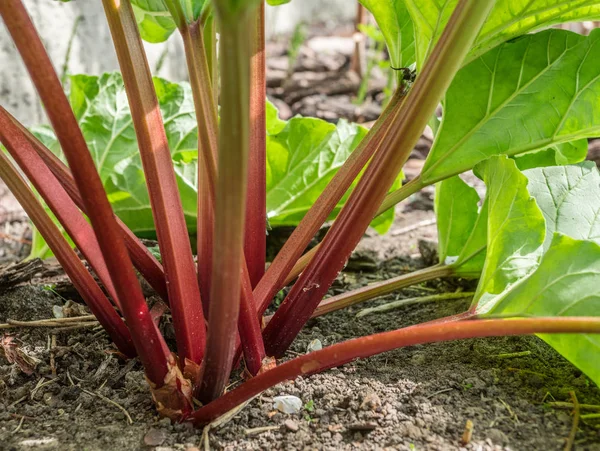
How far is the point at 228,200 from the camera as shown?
2.31 ft

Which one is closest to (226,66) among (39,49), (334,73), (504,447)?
(39,49)

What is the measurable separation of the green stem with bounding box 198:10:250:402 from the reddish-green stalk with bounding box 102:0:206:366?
91 millimetres

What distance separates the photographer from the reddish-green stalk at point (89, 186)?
0.74 m

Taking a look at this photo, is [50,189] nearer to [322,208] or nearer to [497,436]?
[322,208]

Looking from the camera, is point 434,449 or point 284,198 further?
point 284,198

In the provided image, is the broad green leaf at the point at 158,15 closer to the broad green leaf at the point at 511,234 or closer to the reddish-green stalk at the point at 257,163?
the reddish-green stalk at the point at 257,163

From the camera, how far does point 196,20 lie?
104 centimetres

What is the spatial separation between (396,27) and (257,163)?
0.36m

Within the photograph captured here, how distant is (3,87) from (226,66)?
1.95 metres

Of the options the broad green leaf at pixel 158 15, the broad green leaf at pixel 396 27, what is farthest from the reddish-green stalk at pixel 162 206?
the broad green leaf at pixel 396 27

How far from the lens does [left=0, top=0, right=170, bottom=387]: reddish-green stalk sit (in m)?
Result: 0.74

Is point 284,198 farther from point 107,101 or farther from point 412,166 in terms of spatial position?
point 412,166

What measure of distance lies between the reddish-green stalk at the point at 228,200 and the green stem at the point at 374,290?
331mm

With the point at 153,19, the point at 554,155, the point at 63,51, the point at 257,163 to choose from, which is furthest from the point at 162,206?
the point at 63,51
